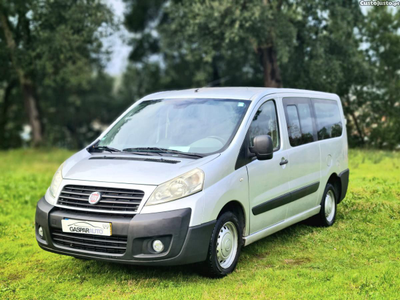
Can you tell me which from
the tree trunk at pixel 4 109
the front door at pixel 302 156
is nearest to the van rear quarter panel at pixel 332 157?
the front door at pixel 302 156

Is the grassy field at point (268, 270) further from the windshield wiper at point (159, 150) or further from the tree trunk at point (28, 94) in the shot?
the tree trunk at point (28, 94)

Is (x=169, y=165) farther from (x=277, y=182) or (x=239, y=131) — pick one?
(x=277, y=182)

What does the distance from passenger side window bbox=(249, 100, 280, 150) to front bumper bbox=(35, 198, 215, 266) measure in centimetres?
140

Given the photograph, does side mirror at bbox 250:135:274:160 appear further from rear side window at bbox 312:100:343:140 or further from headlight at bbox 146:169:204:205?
rear side window at bbox 312:100:343:140

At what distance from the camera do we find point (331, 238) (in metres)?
7.22

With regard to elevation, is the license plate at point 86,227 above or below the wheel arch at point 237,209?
above

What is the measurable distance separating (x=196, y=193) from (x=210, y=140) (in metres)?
0.90

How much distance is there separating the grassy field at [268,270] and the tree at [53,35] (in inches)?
628

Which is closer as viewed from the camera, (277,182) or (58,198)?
(58,198)

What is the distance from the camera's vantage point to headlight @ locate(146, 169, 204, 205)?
5008 millimetres

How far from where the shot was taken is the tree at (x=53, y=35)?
2338 centimetres

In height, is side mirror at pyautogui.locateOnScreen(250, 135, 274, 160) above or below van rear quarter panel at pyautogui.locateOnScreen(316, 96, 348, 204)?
above

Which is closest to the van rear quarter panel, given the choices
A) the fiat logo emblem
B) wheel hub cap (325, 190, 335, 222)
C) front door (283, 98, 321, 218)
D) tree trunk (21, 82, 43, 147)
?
front door (283, 98, 321, 218)

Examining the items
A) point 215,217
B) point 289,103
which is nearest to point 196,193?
point 215,217
